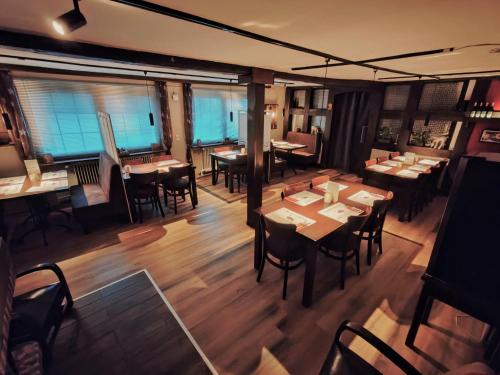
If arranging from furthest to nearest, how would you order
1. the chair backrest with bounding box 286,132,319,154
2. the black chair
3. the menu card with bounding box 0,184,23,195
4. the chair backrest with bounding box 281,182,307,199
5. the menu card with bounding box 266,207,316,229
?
the chair backrest with bounding box 286,132,319,154 < the menu card with bounding box 0,184,23,195 < the chair backrest with bounding box 281,182,307,199 < the menu card with bounding box 266,207,316,229 < the black chair

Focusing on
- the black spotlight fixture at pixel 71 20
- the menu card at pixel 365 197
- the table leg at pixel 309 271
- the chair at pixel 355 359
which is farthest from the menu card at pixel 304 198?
the black spotlight fixture at pixel 71 20

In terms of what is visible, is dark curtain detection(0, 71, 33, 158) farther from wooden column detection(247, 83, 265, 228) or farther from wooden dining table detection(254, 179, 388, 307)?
wooden dining table detection(254, 179, 388, 307)

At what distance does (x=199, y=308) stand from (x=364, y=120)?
6.33 metres

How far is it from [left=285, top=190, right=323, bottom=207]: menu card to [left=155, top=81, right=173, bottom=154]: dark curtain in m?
3.88

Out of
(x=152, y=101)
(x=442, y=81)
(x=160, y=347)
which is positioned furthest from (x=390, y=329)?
(x=152, y=101)

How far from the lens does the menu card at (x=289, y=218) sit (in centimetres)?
228

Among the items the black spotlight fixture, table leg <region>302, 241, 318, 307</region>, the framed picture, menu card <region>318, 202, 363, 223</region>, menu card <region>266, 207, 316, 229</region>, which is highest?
the black spotlight fixture

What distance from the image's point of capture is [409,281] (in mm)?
2684

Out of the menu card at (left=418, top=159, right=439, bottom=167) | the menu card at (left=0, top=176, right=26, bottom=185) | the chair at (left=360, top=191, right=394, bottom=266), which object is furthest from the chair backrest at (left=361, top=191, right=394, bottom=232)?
the menu card at (left=0, top=176, right=26, bottom=185)

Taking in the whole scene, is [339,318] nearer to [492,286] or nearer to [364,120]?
[492,286]

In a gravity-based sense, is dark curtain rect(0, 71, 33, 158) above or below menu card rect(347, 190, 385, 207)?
above

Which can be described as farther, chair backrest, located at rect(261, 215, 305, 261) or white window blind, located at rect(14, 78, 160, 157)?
white window blind, located at rect(14, 78, 160, 157)

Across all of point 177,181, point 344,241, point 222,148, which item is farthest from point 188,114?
point 344,241

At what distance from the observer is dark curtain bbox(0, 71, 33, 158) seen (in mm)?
3742
